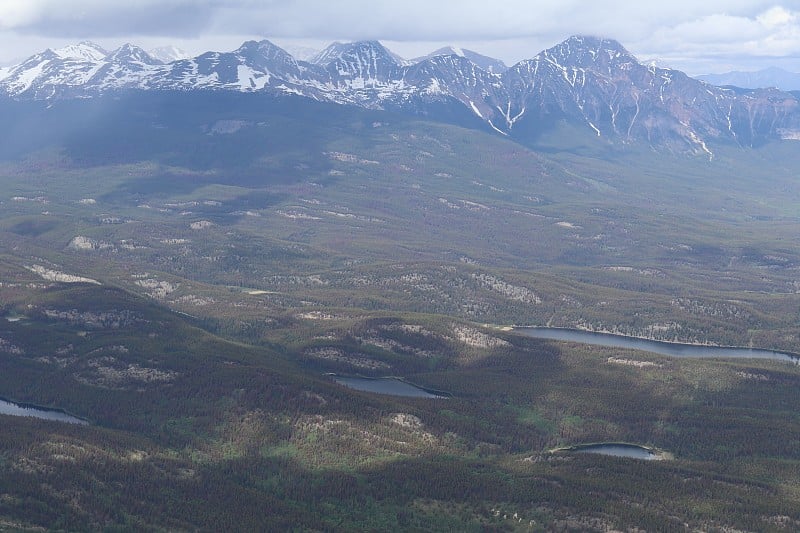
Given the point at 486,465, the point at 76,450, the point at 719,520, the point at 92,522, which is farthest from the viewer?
the point at 486,465

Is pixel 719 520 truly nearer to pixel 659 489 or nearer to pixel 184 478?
pixel 659 489

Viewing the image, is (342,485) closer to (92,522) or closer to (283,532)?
(283,532)

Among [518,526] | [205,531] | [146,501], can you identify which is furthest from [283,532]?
[518,526]

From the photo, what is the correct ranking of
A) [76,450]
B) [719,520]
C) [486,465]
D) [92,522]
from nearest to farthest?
[92,522] → [719,520] → [76,450] → [486,465]

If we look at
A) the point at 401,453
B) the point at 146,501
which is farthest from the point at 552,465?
the point at 146,501

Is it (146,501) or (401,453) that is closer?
(146,501)

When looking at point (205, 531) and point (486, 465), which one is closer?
point (205, 531)

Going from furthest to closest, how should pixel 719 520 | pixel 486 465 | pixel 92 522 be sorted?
pixel 486 465, pixel 719 520, pixel 92 522
